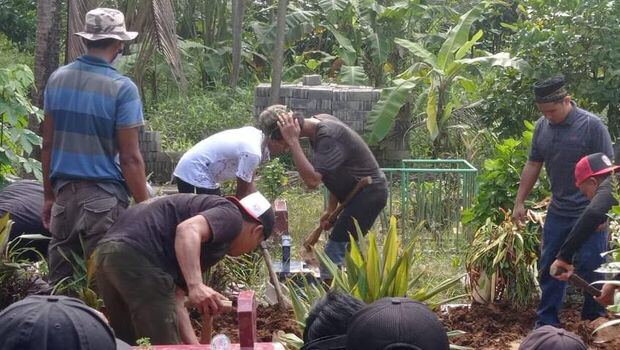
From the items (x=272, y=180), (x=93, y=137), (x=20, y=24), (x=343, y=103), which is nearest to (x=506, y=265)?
(x=272, y=180)

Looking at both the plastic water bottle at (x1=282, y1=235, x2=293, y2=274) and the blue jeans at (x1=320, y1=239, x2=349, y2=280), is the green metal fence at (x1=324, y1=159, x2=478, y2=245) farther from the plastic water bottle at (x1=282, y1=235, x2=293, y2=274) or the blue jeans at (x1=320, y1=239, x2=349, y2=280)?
the blue jeans at (x1=320, y1=239, x2=349, y2=280)

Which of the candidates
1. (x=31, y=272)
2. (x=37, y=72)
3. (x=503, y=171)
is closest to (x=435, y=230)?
(x=503, y=171)

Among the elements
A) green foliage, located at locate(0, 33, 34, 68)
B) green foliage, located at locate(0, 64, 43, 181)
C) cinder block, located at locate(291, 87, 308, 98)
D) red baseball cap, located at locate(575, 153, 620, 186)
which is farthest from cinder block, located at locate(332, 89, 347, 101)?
red baseball cap, located at locate(575, 153, 620, 186)

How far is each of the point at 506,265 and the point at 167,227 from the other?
4.04m

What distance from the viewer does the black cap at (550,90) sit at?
7.88 meters

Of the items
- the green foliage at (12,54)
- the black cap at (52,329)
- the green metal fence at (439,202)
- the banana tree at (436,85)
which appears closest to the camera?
the black cap at (52,329)

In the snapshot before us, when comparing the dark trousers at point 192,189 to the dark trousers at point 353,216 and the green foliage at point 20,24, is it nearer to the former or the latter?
the dark trousers at point 353,216

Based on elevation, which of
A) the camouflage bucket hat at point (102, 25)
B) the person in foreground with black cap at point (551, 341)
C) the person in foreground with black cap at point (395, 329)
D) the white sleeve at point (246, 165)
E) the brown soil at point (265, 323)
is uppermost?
the camouflage bucket hat at point (102, 25)

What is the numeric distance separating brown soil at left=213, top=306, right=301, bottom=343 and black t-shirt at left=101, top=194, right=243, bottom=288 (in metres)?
2.25

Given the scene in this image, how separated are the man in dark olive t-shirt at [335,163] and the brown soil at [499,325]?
3.18 ft

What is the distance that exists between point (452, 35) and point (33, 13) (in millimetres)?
9184

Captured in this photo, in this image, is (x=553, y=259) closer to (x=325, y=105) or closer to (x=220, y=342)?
(x=220, y=342)

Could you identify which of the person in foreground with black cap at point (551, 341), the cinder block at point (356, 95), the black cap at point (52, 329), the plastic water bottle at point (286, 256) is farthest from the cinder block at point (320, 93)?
the black cap at point (52, 329)

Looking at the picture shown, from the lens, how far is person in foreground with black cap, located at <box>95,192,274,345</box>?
5289mm
